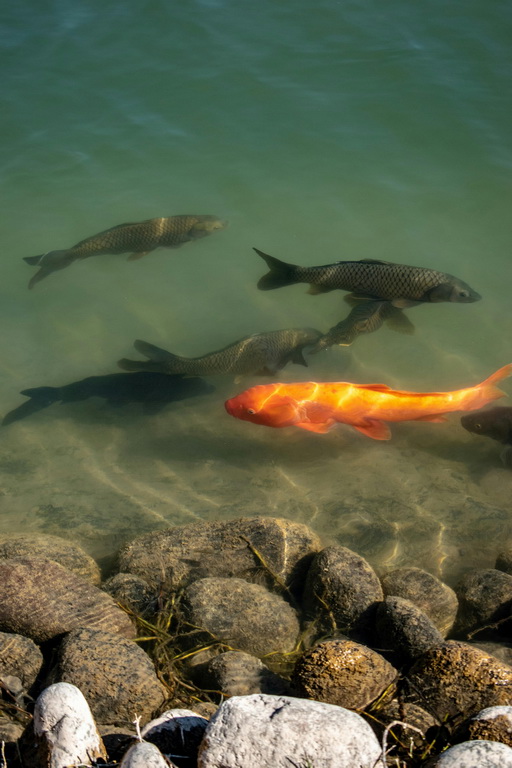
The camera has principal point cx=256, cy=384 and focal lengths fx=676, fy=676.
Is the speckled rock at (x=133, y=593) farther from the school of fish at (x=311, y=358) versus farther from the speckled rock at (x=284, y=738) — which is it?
the school of fish at (x=311, y=358)

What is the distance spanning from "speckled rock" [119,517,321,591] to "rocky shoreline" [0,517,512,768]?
0.4 inches

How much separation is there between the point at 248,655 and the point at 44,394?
454 centimetres

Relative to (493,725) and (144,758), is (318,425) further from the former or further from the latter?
(144,758)

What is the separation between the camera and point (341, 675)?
3.76m

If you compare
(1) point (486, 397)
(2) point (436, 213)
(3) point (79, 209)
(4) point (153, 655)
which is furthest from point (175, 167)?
(4) point (153, 655)

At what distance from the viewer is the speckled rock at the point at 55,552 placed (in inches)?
201

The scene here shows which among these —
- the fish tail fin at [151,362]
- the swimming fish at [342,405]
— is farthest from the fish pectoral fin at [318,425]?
the fish tail fin at [151,362]

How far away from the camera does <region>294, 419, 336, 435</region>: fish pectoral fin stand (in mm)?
6715

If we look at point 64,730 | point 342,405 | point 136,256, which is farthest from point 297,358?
point 64,730

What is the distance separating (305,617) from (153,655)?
114 cm

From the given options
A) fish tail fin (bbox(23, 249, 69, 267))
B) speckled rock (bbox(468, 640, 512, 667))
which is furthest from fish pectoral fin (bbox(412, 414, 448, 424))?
fish tail fin (bbox(23, 249, 69, 267))

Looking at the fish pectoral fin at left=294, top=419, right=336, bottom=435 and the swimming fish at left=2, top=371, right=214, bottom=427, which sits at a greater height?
the fish pectoral fin at left=294, top=419, right=336, bottom=435

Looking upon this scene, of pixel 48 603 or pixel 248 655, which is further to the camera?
pixel 48 603

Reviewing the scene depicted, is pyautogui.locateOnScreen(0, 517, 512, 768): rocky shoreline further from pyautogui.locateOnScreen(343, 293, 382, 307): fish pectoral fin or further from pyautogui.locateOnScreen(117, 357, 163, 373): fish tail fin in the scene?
pyautogui.locateOnScreen(343, 293, 382, 307): fish pectoral fin
